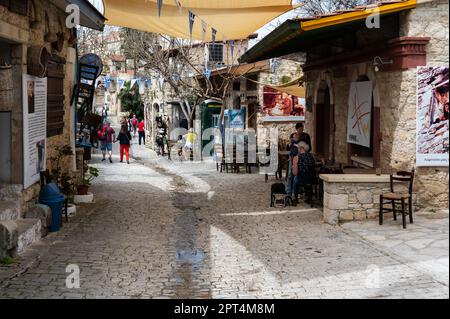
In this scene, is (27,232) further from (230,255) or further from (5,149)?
(230,255)

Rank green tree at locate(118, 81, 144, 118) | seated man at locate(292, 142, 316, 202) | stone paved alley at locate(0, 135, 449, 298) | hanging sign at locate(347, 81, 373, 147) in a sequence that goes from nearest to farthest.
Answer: stone paved alley at locate(0, 135, 449, 298)
hanging sign at locate(347, 81, 373, 147)
seated man at locate(292, 142, 316, 202)
green tree at locate(118, 81, 144, 118)

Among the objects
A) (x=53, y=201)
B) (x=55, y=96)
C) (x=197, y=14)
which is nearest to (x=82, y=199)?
(x=55, y=96)

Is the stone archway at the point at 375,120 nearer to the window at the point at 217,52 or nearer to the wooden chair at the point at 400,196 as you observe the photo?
Answer: the wooden chair at the point at 400,196

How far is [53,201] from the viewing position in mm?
8367

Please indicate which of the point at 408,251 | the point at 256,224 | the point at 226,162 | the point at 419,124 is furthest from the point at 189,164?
the point at 408,251

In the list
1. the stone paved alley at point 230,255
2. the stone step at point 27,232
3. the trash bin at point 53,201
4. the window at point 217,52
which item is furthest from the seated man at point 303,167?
the window at point 217,52

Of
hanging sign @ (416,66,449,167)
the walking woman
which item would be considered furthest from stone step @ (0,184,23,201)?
the walking woman

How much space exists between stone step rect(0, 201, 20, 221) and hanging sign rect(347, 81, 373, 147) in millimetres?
6350

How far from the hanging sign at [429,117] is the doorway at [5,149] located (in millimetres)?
6131

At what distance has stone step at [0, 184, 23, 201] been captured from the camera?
7.59 m

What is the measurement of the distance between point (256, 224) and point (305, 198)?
253 cm

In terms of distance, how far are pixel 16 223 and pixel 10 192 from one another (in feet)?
2.21

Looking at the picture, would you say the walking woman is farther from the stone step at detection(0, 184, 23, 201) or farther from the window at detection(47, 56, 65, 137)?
the stone step at detection(0, 184, 23, 201)
